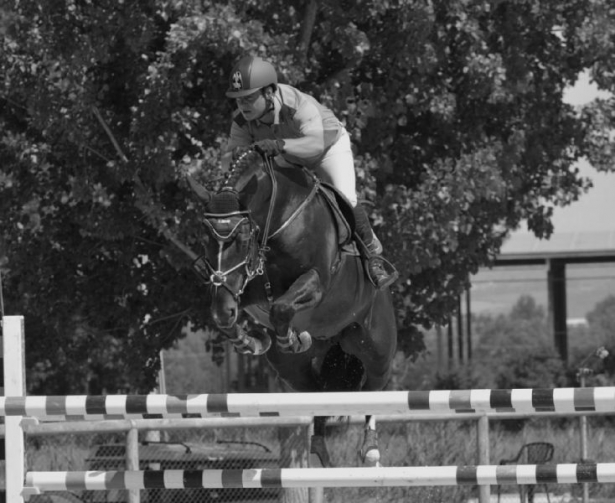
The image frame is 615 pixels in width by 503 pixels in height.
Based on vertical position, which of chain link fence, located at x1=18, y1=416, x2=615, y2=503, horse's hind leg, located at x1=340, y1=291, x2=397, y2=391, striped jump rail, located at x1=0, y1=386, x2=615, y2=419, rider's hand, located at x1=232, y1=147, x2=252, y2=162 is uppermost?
rider's hand, located at x1=232, y1=147, x2=252, y2=162

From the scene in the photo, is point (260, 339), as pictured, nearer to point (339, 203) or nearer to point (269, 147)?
point (269, 147)

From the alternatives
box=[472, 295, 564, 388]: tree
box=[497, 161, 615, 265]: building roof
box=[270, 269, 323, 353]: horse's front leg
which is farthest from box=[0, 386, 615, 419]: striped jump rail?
box=[497, 161, 615, 265]: building roof

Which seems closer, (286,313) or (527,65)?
(286,313)

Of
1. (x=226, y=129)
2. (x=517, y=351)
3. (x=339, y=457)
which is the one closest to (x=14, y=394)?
(x=339, y=457)

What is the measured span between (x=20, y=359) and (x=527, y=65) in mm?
9140

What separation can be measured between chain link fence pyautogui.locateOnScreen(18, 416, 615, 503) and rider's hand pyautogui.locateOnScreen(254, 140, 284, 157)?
3863 millimetres

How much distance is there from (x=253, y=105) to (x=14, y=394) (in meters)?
2.40

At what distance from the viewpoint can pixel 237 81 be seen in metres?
6.73

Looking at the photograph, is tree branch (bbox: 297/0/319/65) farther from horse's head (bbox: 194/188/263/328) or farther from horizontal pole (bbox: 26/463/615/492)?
horizontal pole (bbox: 26/463/615/492)

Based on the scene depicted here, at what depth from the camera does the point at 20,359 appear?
7.54 meters

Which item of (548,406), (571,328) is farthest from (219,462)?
(571,328)

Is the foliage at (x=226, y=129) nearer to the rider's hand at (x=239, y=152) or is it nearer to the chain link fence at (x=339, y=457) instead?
the chain link fence at (x=339, y=457)

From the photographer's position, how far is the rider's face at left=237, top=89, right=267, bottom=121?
6.82 metres

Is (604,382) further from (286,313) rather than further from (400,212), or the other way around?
(286,313)
